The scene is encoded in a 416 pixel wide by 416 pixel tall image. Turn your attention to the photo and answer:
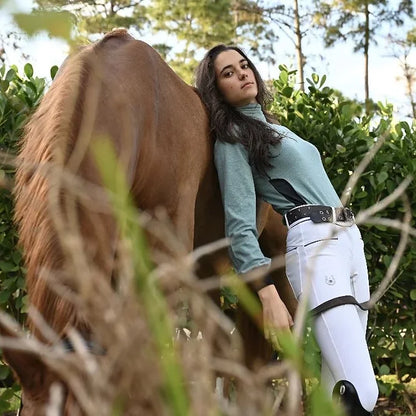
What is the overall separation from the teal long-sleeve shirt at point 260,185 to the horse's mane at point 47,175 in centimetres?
73

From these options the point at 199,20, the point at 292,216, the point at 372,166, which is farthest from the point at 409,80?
the point at 292,216

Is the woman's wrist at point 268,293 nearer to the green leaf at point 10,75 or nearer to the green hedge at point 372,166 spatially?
the green hedge at point 372,166

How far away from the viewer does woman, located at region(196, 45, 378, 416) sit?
8.90ft

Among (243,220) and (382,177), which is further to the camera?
(382,177)

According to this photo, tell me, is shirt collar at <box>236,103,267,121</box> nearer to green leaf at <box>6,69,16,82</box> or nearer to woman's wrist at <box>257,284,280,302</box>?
woman's wrist at <box>257,284,280,302</box>

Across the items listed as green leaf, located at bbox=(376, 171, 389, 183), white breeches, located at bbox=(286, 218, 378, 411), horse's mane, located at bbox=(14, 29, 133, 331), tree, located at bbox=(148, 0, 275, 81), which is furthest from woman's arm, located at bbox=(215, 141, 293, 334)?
tree, located at bbox=(148, 0, 275, 81)

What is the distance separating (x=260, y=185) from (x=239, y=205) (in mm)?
280

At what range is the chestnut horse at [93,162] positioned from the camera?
5.91 feet

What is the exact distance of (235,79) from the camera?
335cm

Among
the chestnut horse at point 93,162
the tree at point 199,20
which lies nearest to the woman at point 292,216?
the chestnut horse at point 93,162

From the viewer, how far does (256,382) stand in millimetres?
604

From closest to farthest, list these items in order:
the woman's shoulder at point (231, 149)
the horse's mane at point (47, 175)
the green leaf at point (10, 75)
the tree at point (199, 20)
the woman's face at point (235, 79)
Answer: the horse's mane at point (47, 175), the woman's shoulder at point (231, 149), the woman's face at point (235, 79), the green leaf at point (10, 75), the tree at point (199, 20)

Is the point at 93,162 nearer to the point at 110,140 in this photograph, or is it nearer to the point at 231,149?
the point at 110,140

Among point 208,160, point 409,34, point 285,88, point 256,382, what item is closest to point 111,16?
point 409,34
